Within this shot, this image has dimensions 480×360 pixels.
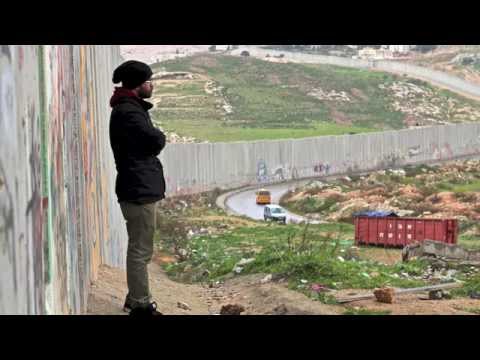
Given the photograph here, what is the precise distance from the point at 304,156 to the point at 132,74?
45.7 meters

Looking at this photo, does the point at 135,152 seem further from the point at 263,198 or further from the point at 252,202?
the point at 252,202

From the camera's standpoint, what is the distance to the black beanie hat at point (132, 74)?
6.59m

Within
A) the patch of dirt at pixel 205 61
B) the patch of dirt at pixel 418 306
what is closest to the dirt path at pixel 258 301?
the patch of dirt at pixel 418 306

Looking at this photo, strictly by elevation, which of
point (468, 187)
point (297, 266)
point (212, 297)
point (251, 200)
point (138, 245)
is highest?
point (138, 245)

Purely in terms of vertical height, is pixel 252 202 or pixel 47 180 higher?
pixel 47 180

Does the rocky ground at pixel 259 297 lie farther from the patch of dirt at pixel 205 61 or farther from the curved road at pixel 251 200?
the patch of dirt at pixel 205 61

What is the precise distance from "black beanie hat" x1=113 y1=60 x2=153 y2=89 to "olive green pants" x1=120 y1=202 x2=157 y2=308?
78cm

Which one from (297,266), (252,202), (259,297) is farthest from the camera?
(252,202)

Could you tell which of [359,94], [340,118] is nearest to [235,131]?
[340,118]

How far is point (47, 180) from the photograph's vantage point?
5.02 meters

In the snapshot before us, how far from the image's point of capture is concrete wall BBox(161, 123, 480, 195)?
1695 inches
